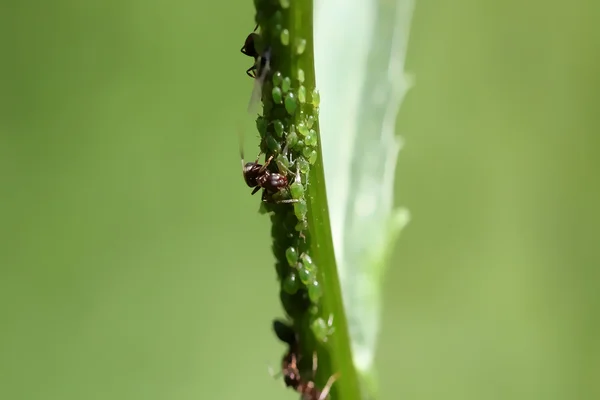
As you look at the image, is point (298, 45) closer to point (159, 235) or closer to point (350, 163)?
point (350, 163)

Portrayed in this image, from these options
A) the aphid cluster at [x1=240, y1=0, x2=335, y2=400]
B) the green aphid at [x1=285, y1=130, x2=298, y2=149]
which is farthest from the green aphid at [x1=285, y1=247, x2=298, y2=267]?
the green aphid at [x1=285, y1=130, x2=298, y2=149]

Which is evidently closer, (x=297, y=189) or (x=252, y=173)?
(x=297, y=189)

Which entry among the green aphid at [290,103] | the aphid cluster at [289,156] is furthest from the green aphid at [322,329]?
the green aphid at [290,103]

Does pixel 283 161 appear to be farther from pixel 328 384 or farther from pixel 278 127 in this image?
pixel 328 384

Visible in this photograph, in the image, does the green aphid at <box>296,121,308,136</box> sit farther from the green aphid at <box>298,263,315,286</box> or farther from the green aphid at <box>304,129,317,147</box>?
the green aphid at <box>298,263,315,286</box>

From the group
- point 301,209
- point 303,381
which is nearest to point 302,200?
point 301,209

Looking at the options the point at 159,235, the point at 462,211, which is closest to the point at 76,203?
the point at 159,235

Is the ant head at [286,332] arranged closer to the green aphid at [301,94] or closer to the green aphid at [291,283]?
the green aphid at [291,283]

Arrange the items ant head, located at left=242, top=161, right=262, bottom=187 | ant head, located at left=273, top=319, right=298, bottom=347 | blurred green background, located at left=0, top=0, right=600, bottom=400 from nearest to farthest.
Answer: ant head, located at left=273, top=319, right=298, bottom=347 < ant head, located at left=242, top=161, right=262, bottom=187 < blurred green background, located at left=0, top=0, right=600, bottom=400
